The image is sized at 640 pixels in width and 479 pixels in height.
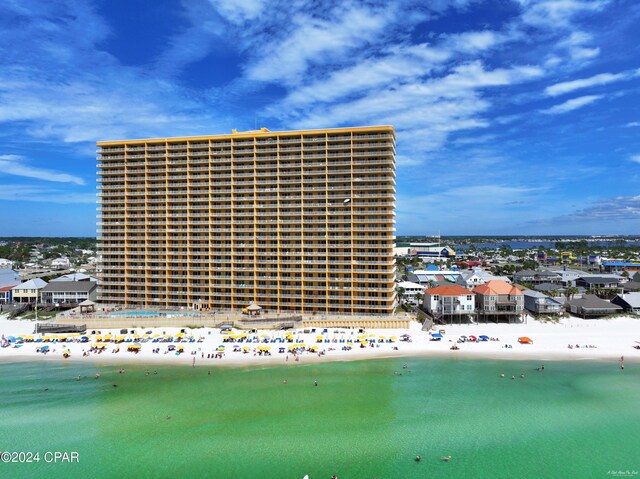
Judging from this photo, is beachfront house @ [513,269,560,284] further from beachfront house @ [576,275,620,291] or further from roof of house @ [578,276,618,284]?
roof of house @ [578,276,618,284]

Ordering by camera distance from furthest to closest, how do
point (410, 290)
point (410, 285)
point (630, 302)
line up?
1. point (410, 285)
2. point (410, 290)
3. point (630, 302)

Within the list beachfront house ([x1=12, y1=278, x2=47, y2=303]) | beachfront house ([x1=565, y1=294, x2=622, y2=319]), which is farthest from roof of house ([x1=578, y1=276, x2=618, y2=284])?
beachfront house ([x1=12, y1=278, x2=47, y2=303])

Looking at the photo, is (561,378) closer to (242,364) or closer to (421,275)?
(242,364)

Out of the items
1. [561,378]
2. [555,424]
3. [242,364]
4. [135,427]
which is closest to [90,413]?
[135,427]

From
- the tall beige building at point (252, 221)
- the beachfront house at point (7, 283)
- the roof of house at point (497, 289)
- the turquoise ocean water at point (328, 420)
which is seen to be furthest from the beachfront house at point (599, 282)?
the beachfront house at point (7, 283)

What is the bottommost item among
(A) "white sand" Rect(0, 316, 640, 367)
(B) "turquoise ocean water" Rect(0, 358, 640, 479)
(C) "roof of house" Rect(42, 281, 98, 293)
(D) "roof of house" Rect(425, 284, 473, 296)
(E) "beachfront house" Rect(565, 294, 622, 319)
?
(B) "turquoise ocean water" Rect(0, 358, 640, 479)

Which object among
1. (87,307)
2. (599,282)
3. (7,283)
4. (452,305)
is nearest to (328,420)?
(452,305)

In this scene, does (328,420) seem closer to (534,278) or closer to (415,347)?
(415,347)
